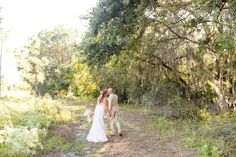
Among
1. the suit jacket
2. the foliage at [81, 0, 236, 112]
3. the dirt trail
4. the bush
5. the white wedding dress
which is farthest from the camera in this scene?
the suit jacket

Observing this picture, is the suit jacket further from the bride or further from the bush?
the bush

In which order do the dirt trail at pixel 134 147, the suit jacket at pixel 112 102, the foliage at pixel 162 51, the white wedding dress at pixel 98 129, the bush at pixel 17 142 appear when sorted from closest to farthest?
the bush at pixel 17 142 < the dirt trail at pixel 134 147 < the foliage at pixel 162 51 < the white wedding dress at pixel 98 129 < the suit jacket at pixel 112 102

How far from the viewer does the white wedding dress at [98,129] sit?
1336 centimetres

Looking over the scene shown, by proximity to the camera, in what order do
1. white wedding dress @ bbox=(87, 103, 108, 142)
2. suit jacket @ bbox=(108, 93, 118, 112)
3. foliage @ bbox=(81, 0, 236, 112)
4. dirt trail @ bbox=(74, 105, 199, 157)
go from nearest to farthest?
dirt trail @ bbox=(74, 105, 199, 157), foliage @ bbox=(81, 0, 236, 112), white wedding dress @ bbox=(87, 103, 108, 142), suit jacket @ bbox=(108, 93, 118, 112)

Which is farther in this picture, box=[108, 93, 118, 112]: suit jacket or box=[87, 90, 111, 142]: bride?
box=[108, 93, 118, 112]: suit jacket

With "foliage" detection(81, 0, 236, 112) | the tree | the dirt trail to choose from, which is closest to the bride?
the dirt trail

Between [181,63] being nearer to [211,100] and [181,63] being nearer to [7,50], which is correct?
[211,100]

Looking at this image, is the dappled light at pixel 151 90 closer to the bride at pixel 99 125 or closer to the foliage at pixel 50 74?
the bride at pixel 99 125

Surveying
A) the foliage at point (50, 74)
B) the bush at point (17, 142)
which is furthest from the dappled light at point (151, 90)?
the foliage at point (50, 74)

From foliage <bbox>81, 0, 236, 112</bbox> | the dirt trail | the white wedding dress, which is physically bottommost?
the dirt trail

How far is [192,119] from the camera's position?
57.0 ft

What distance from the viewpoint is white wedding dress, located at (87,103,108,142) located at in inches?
526

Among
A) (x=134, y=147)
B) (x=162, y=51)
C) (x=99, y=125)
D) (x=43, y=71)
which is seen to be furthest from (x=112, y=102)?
(x=43, y=71)

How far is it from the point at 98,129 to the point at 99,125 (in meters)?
0.20
